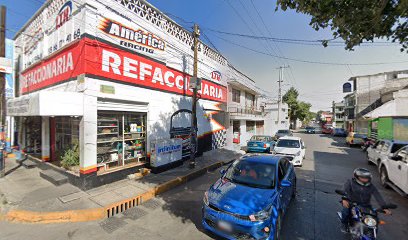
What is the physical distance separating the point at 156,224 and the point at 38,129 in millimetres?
10567

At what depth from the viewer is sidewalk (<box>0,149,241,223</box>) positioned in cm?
486

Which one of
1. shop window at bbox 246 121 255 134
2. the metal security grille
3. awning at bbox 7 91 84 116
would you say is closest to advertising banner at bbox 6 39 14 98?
awning at bbox 7 91 84 116

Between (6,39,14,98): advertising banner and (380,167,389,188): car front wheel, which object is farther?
(6,39,14,98): advertising banner

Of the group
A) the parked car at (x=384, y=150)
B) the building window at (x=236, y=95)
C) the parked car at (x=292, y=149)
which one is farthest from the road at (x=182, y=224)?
the building window at (x=236, y=95)

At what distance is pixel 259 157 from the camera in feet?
17.7

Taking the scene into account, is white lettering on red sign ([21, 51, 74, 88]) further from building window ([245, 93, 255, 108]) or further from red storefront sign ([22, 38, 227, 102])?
building window ([245, 93, 255, 108])

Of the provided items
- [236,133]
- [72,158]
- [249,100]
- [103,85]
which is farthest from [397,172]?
[249,100]

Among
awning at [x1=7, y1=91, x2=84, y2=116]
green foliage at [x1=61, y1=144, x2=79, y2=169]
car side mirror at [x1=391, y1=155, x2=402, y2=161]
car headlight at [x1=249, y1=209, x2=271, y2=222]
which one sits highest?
awning at [x1=7, y1=91, x2=84, y2=116]

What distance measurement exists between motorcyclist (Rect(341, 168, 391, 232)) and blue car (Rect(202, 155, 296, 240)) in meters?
1.14

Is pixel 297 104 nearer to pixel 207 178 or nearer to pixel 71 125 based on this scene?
pixel 207 178

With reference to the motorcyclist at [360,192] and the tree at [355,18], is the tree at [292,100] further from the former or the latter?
the motorcyclist at [360,192]

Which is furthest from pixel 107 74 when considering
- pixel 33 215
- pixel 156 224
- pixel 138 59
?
pixel 156 224

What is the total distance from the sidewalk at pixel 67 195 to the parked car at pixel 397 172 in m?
7.11

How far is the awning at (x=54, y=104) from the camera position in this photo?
5816 millimetres
